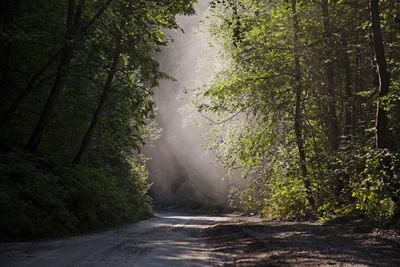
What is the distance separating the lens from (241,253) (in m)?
6.04

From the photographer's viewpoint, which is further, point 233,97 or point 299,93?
point 233,97

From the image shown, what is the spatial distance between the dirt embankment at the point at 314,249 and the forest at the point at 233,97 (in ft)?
4.51

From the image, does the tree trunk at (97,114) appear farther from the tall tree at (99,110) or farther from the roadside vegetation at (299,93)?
the roadside vegetation at (299,93)

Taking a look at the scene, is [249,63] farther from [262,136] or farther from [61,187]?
[61,187]

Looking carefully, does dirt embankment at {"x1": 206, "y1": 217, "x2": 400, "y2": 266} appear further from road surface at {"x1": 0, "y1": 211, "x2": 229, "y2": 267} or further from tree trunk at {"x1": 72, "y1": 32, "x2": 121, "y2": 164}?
tree trunk at {"x1": 72, "y1": 32, "x2": 121, "y2": 164}

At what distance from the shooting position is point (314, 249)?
589 cm

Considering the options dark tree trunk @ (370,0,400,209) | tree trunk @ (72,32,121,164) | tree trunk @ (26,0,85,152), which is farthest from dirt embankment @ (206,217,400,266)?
tree trunk @ (72,32,121,164)

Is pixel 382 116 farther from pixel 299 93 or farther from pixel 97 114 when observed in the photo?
pixel 97 114

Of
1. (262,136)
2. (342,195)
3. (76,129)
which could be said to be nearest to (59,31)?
(76,129)

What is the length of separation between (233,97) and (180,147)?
41251 mm

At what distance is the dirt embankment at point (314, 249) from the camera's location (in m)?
4.94

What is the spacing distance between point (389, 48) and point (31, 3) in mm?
11603

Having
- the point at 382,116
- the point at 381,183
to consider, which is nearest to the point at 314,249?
the point at 381,183

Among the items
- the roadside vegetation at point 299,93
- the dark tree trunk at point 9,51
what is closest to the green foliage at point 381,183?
the roadside vegetation at point 299,93
